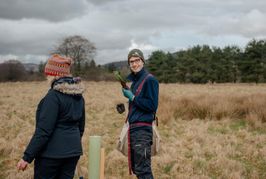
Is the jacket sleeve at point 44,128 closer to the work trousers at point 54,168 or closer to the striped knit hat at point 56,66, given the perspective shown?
the work trousers at point 54,168

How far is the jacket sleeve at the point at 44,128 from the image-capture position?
9.87 ft

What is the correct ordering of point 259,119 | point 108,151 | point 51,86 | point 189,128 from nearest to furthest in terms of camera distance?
point 51,86 → point 108,151 → point 189,128 → point 259,119

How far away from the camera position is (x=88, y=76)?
4656cm

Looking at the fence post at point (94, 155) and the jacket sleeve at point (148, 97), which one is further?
the jacket sleeve at point (148, 97)

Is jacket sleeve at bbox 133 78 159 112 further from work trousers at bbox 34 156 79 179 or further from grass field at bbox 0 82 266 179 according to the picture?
grass field at bbox 0 82 266 179

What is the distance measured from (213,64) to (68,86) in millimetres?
48613

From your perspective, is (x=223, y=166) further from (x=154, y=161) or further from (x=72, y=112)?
(x=72, y=112)

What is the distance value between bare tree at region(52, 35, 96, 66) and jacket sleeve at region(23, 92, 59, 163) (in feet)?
147

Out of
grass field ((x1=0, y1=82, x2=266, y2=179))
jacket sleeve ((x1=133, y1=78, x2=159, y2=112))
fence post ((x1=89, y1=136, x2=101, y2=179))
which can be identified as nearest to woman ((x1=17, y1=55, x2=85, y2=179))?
fence post ((x1=89, y1=136, x2=101, y2=179))

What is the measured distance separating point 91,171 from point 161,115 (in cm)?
736

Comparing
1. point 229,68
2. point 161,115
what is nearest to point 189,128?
point 161,115

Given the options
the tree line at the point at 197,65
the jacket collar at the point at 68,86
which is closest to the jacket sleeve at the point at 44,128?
the jacket collar at the point at 68,86

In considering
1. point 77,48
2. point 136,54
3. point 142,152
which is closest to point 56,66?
point 136,54

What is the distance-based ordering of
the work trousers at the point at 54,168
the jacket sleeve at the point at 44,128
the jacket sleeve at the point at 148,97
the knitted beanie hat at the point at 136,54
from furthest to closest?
the knitted beanie hat at the point at 136,54 < the jacket sleeve at the point at 148,97 < the work trousers at the point at 54,168 < the jacket sleeve at the point at 44,128
